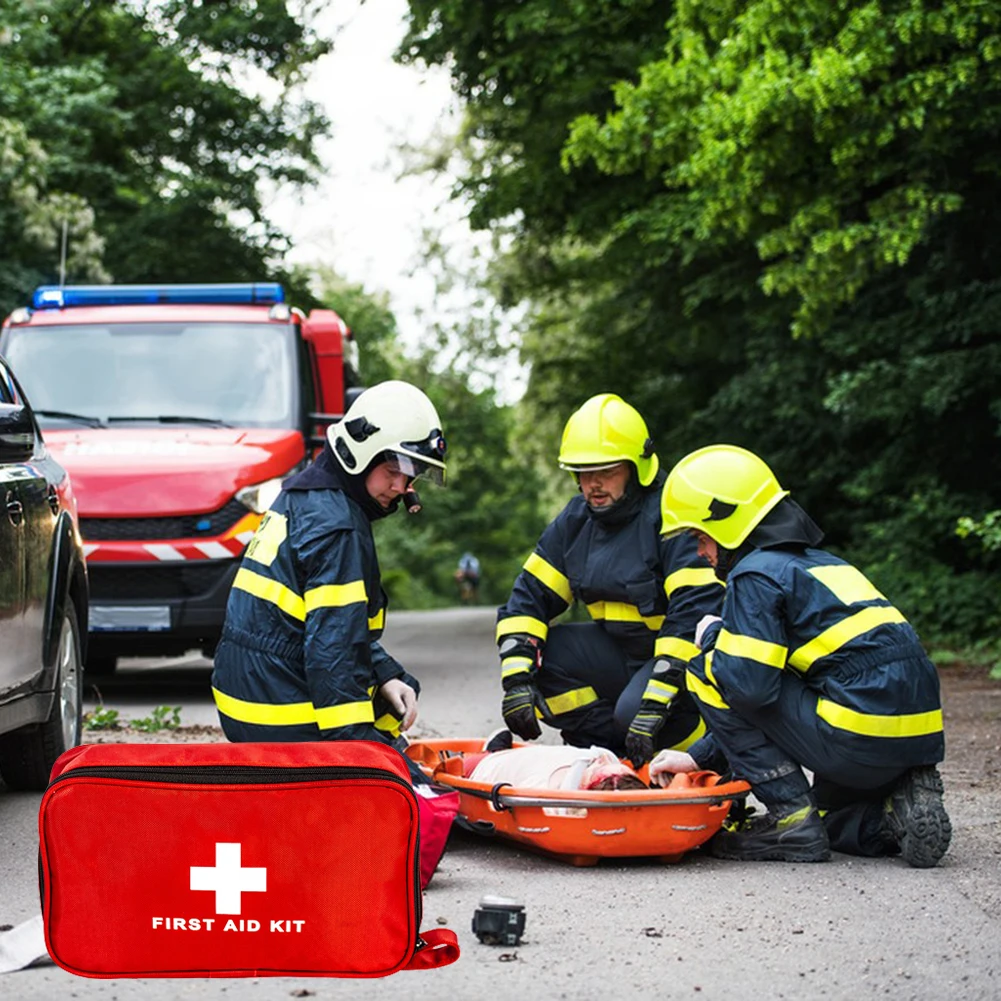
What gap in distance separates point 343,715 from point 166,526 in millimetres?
5786

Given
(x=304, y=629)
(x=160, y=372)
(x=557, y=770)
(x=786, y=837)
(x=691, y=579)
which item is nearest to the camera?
(x=304, y=629)

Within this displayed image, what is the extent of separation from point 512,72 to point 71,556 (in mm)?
11833

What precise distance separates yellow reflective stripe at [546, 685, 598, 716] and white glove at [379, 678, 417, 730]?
1.53 meters

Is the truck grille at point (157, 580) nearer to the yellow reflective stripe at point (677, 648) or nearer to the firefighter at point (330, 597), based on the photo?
the yellow reflective stripe at point (677, 648)

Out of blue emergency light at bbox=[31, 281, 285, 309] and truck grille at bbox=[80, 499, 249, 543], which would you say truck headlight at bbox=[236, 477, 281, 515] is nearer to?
truck grille at bbox=[80, 499, 249, 543]

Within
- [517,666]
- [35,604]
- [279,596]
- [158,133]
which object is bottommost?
[517,666]

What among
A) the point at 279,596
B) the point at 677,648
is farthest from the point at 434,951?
the point at 677,648

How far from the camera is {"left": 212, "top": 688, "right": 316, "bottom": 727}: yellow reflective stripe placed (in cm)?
545

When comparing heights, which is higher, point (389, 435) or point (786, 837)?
point (389, 435)

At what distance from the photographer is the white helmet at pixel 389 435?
18.4ft

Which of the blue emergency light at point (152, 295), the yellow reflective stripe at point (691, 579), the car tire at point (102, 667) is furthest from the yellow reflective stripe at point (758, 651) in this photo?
the car tire at point (102, 667)

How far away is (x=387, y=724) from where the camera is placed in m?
5.88

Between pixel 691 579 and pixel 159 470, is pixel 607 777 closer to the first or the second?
pixel 691 579

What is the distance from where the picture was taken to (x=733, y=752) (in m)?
5.94
